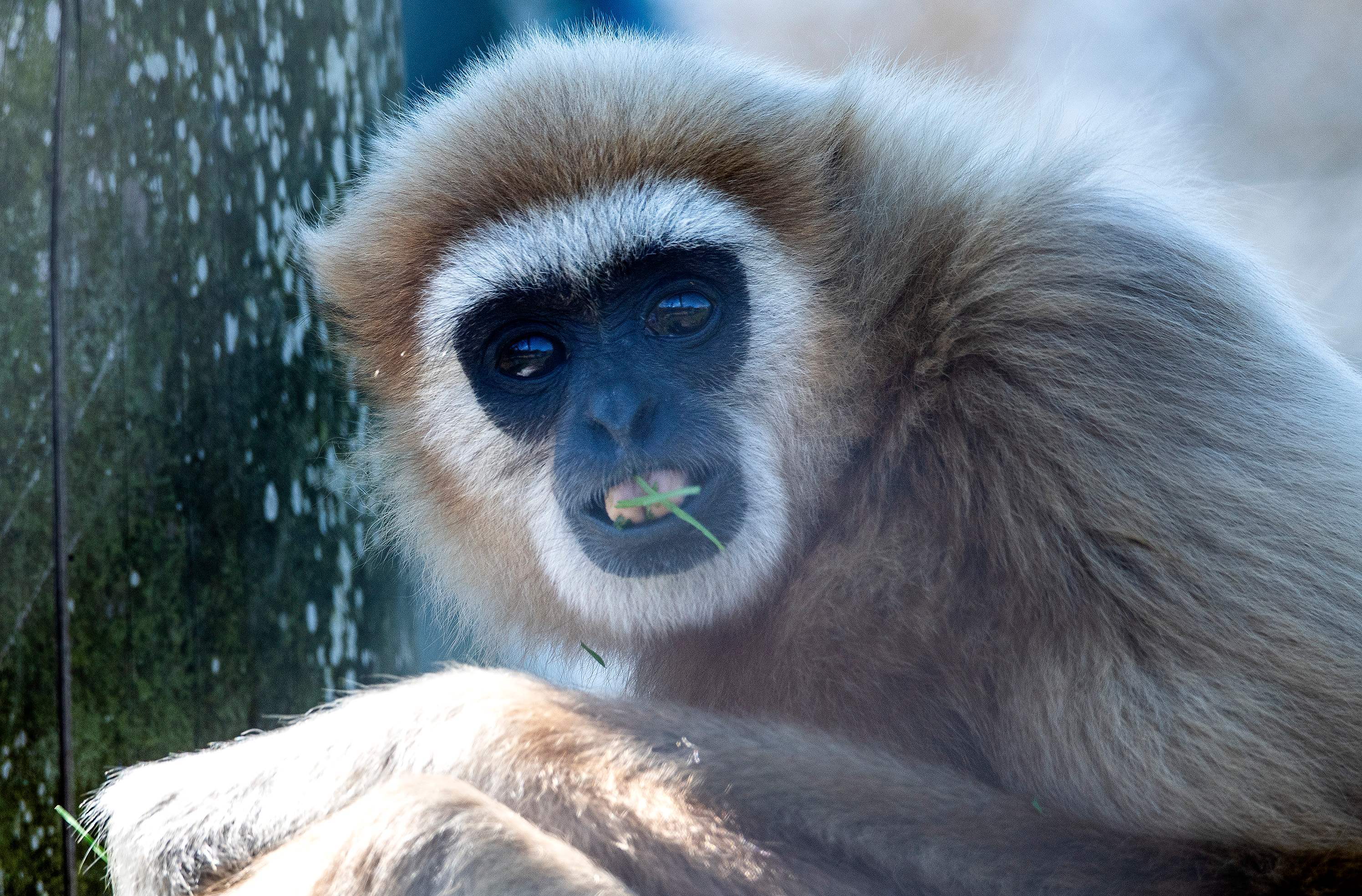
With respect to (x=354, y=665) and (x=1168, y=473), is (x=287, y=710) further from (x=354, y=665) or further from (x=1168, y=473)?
(x=1168, y=473)

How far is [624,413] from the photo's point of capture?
2645 mm

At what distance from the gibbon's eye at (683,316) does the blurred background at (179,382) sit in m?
1.02

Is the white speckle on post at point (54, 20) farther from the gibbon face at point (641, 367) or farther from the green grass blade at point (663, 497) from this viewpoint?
the green grass blade at point (663, 497)

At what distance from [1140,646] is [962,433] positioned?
0.55 m

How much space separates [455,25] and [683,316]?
2724 mm

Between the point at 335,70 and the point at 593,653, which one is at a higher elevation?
→ the point at 335,70

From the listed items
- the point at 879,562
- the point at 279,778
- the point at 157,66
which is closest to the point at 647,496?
the point at 879,562

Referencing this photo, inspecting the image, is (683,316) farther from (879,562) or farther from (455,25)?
(455,25)

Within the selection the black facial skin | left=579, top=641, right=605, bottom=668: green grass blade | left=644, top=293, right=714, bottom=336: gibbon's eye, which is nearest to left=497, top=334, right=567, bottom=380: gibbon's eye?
the black facial skin

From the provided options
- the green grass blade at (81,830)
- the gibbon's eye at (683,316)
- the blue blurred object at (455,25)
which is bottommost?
the green grass blade at (81,830)

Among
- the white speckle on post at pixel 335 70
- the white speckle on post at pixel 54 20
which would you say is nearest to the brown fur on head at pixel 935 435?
the white speckle on post at pixel 335 70

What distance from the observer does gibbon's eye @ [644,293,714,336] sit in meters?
2.79

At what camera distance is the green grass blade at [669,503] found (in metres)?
2.66

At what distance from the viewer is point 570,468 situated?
2.75 m
